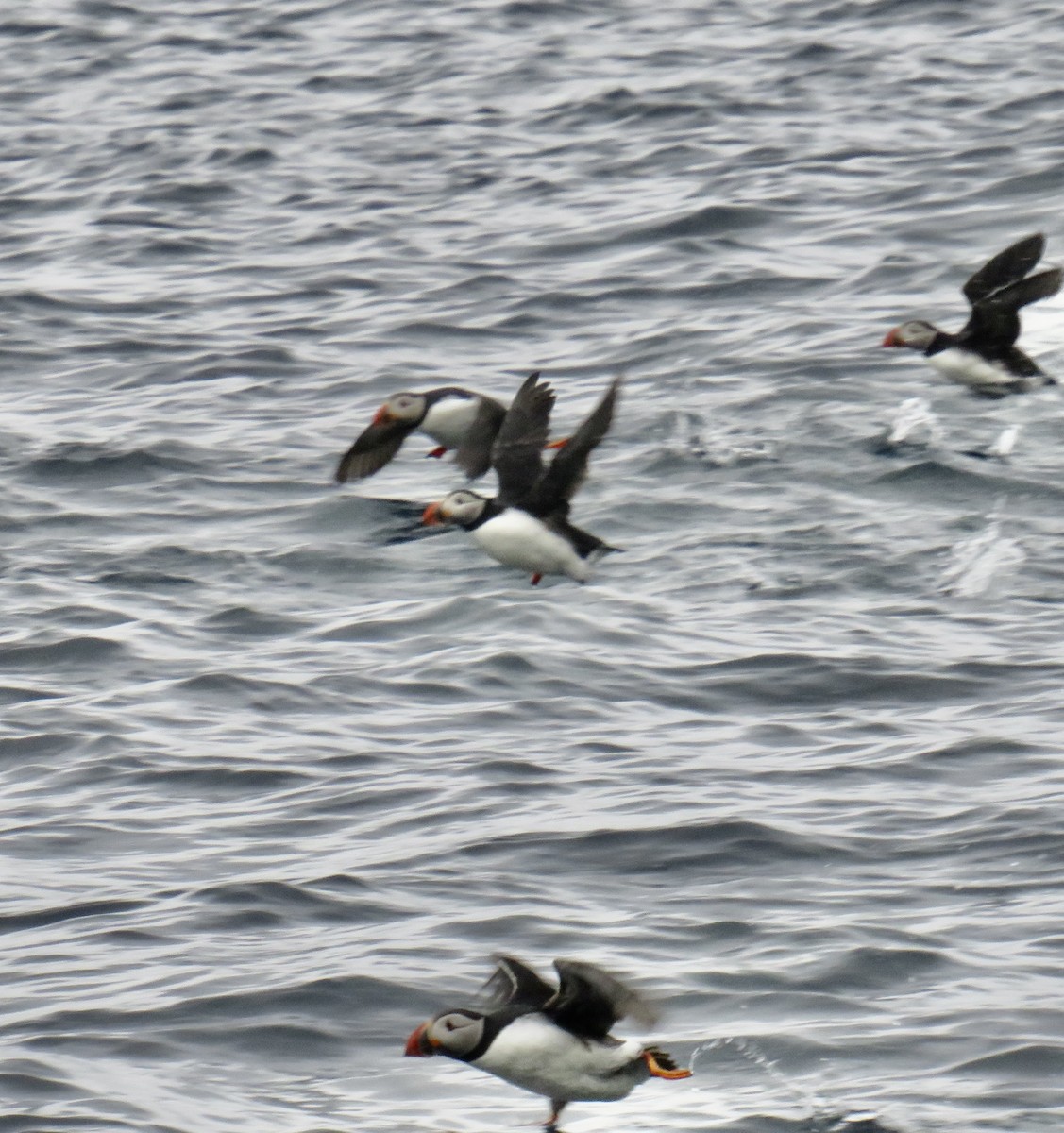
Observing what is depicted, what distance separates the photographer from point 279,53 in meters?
26.2

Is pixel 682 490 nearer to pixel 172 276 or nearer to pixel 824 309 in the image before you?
pixel 824 309

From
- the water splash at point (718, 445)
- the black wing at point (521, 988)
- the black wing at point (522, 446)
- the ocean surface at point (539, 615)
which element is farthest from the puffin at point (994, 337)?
the black wing at point (521, 988)

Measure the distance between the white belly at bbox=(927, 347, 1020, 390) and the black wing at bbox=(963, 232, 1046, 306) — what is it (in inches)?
14.8

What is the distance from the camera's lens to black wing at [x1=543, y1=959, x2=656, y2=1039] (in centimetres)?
607

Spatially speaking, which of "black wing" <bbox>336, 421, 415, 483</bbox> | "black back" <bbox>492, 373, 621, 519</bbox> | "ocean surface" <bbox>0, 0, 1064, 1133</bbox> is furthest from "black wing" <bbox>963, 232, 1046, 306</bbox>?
"black back" <bbox>492, 373, 621, 519</bbox>

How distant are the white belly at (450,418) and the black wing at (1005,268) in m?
3.41

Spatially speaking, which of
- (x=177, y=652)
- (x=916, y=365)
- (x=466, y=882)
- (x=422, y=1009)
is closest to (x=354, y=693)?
(x=177, y=652)

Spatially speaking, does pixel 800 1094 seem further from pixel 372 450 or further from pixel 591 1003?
pixel 372 450

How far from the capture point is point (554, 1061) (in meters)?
6.37

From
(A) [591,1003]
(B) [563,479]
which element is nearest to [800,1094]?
(A) [591,1003]

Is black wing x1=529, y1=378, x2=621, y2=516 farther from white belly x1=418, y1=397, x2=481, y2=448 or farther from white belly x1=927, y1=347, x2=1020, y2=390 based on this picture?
white belly x1=927, y1=347, x2=1020, y2=390

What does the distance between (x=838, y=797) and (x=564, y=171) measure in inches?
497

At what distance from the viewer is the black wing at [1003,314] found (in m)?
14.4

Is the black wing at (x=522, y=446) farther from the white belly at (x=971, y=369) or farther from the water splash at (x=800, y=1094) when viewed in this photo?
the water splash at (x=800, y=1094)
